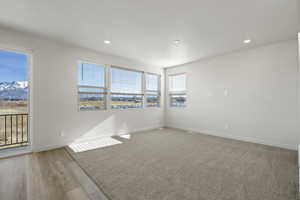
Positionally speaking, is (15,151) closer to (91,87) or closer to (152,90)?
(91,87)

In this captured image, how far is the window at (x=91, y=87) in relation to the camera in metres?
3.60

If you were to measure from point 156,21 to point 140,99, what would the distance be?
299cm

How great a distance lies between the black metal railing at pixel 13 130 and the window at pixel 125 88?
2177 mm

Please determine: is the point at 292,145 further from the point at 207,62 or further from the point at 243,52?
the point at 207,62

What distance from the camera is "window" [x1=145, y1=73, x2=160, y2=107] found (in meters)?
5.20

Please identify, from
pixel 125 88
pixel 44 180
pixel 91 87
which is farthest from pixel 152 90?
pixel 44 180

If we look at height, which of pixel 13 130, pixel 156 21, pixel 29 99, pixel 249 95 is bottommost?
pixel 13 130

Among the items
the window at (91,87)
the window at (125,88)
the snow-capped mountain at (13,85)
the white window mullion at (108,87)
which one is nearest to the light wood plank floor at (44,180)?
the snow-capped mountain at (13,85)

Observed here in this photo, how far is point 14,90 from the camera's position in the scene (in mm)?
2816

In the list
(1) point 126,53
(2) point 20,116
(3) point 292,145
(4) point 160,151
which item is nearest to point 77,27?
(1) point 126,53

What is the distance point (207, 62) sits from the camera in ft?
14.5

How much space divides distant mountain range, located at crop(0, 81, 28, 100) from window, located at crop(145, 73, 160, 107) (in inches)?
137

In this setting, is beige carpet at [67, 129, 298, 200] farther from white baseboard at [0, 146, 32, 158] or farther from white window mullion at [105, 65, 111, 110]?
white window mullion at [105, 65, 111, 110]

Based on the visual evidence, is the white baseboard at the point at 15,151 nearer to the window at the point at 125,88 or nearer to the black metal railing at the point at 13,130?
the black metal railing at the point at 13,130
